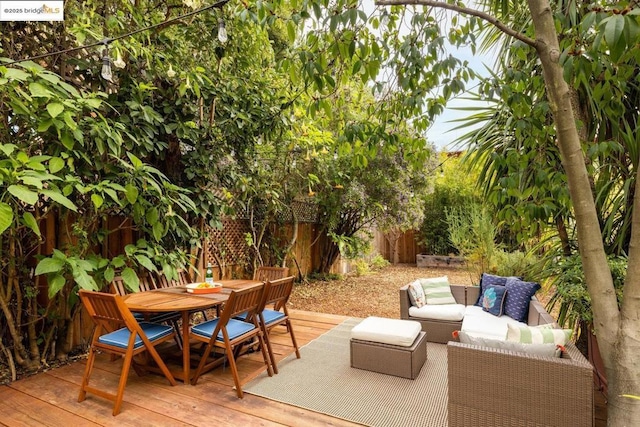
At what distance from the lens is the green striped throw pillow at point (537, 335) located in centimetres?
220

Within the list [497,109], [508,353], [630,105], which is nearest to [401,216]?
[497,109]

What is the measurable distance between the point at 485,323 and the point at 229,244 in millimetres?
4103

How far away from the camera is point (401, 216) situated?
7629 millimetres

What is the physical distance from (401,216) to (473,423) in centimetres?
573

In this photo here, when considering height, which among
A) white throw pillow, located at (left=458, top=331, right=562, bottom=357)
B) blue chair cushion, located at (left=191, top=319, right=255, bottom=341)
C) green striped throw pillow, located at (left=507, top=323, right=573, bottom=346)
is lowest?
blue chair cushion, located at (left=191, top=319, right=255, bottom=341)

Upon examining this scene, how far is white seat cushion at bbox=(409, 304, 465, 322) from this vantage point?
3.85m

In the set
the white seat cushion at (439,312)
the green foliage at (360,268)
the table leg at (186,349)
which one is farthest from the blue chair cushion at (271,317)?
the green foliage at (360,268)

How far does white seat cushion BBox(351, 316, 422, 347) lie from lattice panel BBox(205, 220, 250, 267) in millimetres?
2907

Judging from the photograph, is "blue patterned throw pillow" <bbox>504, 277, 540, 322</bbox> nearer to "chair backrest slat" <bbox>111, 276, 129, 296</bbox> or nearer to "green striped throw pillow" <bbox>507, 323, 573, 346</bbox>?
"green striped throw pillow" <bbox>507, 323, 573, 346</bbox>

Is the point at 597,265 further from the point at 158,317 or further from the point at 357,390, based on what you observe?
the point at 158,317

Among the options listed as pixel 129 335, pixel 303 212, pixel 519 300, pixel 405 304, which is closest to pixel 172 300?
pixel 129 335

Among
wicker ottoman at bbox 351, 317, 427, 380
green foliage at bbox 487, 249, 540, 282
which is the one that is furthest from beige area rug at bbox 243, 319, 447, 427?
green foliage at bbox 487, 249, 540, 282

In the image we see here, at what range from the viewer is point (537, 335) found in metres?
2.24

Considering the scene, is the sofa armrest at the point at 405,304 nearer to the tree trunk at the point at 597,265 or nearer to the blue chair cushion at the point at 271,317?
the blue chair cushion at the point at 271,317
